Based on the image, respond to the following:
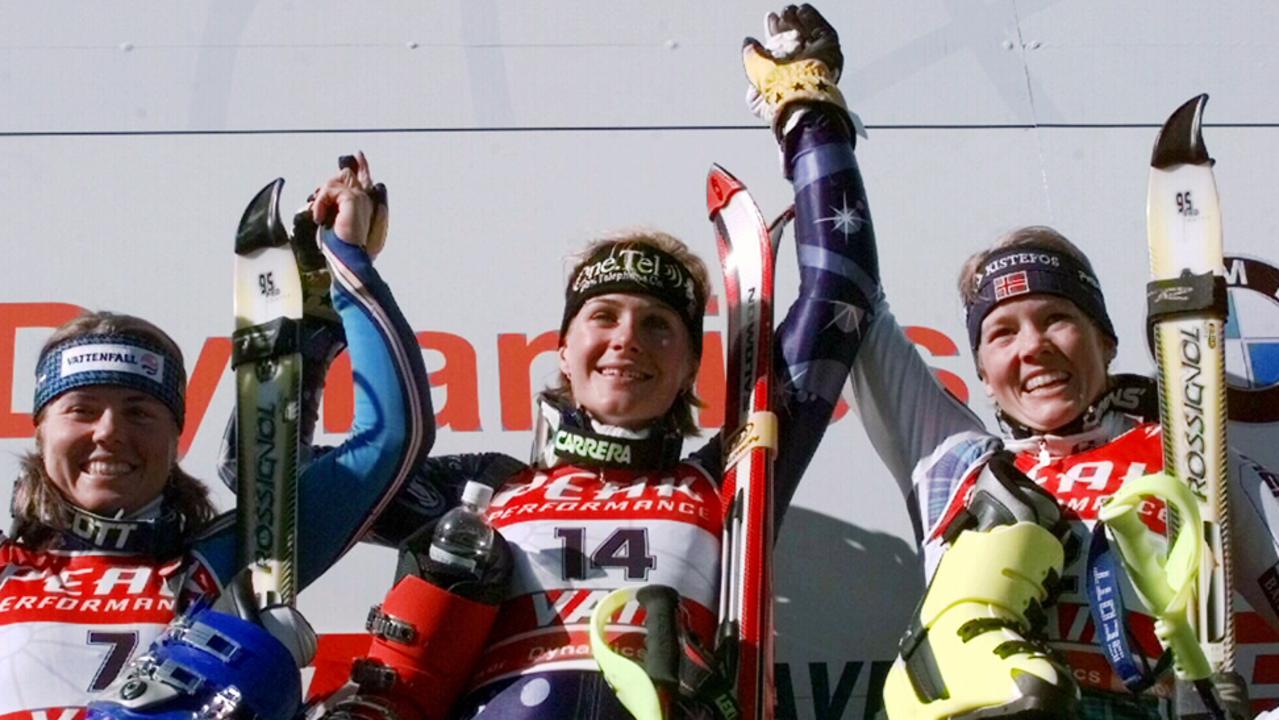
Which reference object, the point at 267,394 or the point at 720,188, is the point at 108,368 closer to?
the point at 267,394

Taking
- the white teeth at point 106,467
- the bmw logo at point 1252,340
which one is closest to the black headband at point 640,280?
the white teeth at point 106,467

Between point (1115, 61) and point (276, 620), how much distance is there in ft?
6.57

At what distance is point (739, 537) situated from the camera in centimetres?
244

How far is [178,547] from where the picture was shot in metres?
2.54

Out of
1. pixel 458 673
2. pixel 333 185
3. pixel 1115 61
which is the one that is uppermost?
pixel 1115 61

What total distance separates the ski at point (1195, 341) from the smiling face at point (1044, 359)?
4.0 inches

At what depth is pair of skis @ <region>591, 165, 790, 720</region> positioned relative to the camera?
85.0 inches

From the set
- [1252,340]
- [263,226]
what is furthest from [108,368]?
[1252,340]

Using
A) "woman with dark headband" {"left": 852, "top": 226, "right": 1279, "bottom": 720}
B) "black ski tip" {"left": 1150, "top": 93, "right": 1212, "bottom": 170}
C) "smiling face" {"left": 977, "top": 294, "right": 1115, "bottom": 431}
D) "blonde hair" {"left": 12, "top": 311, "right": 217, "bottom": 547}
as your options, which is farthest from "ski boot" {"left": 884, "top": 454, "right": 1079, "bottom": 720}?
"blonde hair" {"left": 12, "top": 311, "right": 217, "bottom": 547}

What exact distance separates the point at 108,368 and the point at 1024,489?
50.0 inches

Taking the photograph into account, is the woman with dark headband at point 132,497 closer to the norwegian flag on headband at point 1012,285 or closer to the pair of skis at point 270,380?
the pair of skis at point 270,380

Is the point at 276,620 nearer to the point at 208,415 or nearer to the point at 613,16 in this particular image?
the point at 208,415

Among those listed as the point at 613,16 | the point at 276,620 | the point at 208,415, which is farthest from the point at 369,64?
the point at 276,620

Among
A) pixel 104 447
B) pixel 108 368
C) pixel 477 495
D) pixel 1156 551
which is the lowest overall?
pixel 1156 551
